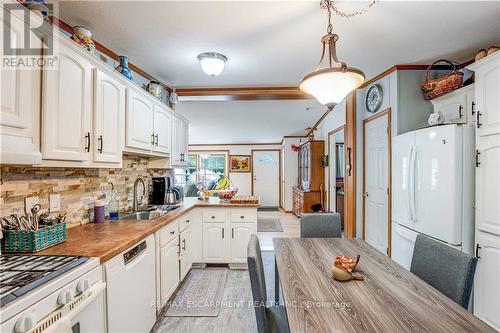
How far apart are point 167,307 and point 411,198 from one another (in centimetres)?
262

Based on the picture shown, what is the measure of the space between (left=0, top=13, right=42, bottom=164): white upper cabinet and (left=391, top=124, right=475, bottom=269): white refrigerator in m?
2.88

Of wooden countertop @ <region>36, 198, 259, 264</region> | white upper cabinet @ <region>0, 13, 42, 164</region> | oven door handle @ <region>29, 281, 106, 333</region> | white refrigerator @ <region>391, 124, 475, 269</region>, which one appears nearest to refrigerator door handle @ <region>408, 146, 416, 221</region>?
white refrigerator @ <region>391, 124, 475, 269</region>

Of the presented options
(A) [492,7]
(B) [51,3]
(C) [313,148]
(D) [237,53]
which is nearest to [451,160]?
(A) [492,7]


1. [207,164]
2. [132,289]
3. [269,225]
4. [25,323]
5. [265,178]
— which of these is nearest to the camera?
[25,323]

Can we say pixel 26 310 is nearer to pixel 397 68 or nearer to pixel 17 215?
pixel 17 215

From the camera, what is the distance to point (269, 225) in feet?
18.9

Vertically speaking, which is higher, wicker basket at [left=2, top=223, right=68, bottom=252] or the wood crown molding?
the wood crown molding

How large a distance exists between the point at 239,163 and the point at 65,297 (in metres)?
7.56

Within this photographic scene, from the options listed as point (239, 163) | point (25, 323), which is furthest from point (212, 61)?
point (239, 163)

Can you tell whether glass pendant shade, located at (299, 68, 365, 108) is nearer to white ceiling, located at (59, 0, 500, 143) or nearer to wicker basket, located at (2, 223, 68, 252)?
white ceiling, located at (59, 0, 500, 143)

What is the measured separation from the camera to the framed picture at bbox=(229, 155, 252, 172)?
8516 millimetres

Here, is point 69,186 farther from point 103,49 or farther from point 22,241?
point 103,49

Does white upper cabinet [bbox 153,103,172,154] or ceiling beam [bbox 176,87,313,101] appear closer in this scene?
white upper cabinet [bbox 153,103,172,154]

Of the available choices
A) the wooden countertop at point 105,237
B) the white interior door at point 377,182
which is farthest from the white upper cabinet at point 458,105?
the wooden countertop at point 105,237
